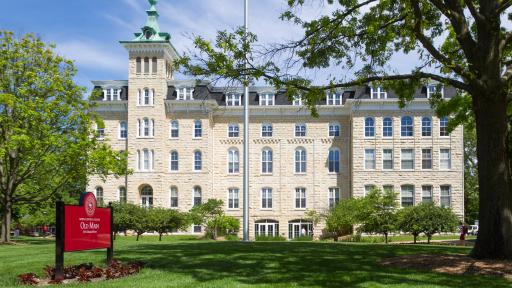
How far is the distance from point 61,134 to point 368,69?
20.3 m

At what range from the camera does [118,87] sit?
52.2 m

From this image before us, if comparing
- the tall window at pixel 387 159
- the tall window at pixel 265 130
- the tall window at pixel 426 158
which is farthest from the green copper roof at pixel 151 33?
the tall window at pixel 426 158

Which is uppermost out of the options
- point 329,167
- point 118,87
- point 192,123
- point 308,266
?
point 118,87

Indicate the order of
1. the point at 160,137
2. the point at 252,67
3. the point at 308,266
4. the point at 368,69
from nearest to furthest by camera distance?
1. the point at 308,266
2. the point at 252,67
3. the point at 368,69
4. the point at 160,137

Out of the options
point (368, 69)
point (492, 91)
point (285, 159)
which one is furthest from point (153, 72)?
point (492, 91)

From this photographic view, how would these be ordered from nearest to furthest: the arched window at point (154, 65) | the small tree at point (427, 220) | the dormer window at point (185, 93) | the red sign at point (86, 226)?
the red sign at point (86, 226), the small tree at point (427, 220), the arched window at point (154, 65), the dormer window at point (185, 93)

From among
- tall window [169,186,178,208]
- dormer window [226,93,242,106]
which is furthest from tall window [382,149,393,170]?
tall window [169,186,178,208]

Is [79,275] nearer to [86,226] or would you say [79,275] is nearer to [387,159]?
[86,226]

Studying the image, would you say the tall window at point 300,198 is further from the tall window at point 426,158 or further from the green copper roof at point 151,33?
the green copper roof at point 151,33

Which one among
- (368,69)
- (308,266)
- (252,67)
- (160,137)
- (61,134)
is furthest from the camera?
(160,137)

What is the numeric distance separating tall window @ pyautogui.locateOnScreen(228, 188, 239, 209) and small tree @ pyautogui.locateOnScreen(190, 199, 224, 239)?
4.92 meters

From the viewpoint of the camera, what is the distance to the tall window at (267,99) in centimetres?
5209

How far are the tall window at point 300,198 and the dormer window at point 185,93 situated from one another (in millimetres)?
12429

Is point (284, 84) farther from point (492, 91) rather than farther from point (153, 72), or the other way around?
point (153, 72)
